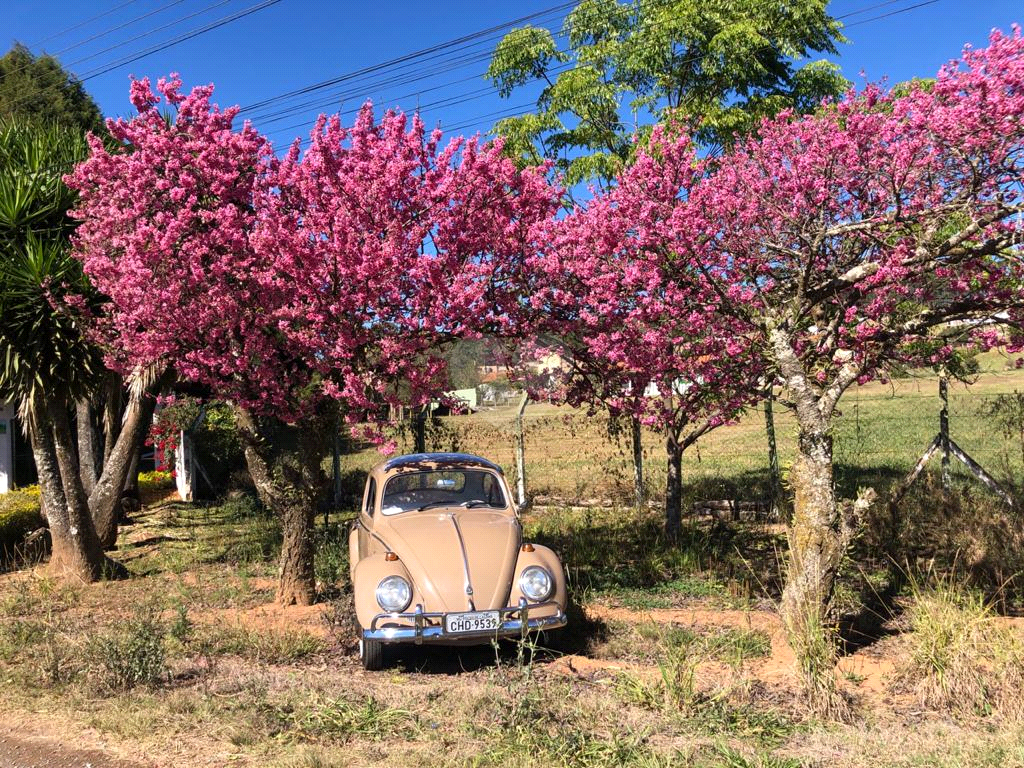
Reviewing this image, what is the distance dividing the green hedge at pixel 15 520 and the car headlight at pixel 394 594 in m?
7.76

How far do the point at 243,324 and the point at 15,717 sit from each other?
146 inches

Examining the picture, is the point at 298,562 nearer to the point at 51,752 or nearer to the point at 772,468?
the point at 51,752

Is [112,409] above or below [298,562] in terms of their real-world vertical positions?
above

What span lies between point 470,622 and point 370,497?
2.16 metres

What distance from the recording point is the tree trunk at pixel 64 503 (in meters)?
9.47

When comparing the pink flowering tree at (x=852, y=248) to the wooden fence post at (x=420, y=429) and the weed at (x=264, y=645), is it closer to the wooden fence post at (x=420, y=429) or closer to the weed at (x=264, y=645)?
the weed at (x=264, y=645)

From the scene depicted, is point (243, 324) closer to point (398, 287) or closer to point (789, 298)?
point (398, 287)

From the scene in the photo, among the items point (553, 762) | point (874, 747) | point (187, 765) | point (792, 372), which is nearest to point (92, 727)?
point (187, 765)

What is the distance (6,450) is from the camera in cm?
1445

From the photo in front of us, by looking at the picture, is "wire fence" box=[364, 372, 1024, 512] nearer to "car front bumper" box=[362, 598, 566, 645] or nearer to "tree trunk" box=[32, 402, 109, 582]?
"car front bumper" box=[362, 598, 566, 645]

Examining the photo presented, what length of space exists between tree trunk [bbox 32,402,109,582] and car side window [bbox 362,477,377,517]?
4.33 meters

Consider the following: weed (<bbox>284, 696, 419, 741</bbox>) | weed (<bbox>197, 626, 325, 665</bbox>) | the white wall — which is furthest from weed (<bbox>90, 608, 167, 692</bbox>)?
the white wall

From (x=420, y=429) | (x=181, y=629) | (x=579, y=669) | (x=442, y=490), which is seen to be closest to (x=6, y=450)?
(x=420, y=429)

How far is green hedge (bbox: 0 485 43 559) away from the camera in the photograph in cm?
1130
